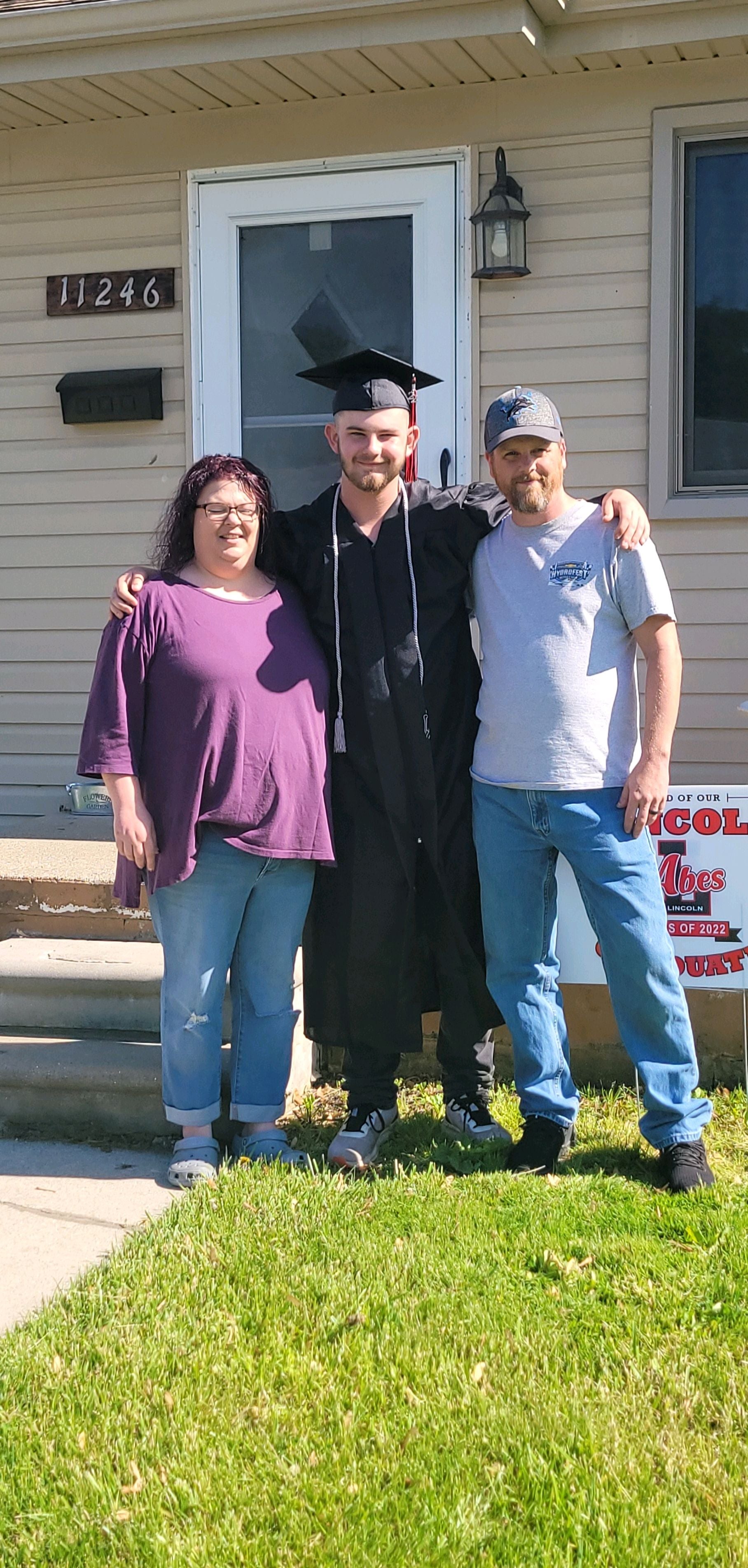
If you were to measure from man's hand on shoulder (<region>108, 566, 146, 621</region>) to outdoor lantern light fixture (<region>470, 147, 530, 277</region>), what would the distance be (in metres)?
2.55

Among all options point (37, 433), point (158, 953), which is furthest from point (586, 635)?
point (37, 433)

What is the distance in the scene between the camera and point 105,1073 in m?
3.89

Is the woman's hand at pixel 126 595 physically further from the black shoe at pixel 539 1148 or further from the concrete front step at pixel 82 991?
the black shoe at pixel 539 1148

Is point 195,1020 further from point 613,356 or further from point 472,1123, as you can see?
point 613,356

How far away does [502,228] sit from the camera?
5.23 meters

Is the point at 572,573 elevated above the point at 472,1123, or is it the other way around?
the point at 572,573

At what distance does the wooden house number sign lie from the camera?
18.8ft

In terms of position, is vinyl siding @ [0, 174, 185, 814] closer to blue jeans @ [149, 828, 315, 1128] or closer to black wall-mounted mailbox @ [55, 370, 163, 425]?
black wall-mounted mailbox @ [55, 370, 163, 425]

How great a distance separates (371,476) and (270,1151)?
1.70 meters

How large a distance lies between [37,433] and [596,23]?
270 centimetres

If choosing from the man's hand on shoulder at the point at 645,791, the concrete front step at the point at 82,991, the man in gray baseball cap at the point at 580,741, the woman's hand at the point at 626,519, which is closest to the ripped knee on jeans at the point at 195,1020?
the concrete front step at the point at 82,991

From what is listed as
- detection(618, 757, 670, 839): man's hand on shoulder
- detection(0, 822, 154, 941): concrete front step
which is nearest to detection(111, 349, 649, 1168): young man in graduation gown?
detection(618, 757, 670, 839): man's hand on shoulder

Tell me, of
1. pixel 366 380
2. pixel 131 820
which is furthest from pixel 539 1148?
pixel 366 380

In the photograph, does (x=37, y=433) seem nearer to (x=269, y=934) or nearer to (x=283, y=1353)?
(x=269, y=934)
